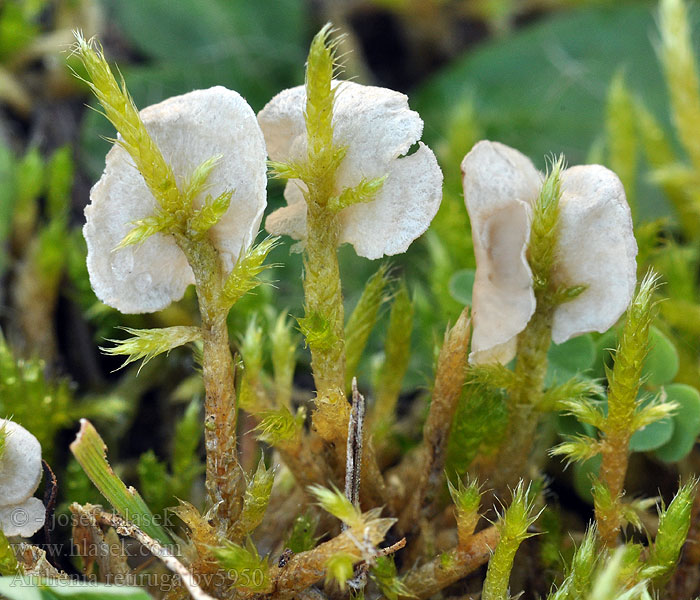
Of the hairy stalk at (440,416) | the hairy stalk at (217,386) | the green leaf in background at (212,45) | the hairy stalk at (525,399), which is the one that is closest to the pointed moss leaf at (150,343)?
the hairy stalk at (217,386)

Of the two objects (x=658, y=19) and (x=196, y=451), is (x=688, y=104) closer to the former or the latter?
(x=658, y=19)

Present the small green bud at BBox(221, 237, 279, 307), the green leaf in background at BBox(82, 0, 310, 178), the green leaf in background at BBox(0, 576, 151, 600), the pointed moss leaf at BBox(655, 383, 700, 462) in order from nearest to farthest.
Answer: the green leaf in background at BBox(0, 576, 151, 600), the small green bud at BBox(221, 237, 279, 307), the pointed moss leaf at BBox(655, 383, 700, 462), the green leaf in background at BBox(82, 0, 310, 178)

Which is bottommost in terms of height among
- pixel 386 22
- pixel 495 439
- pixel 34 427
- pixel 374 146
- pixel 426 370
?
pixel 426 370

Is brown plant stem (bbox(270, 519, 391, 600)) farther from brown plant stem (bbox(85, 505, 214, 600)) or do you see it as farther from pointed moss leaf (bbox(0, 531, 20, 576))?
pointed moss leaf (bbox(0, 531, 20, 576))

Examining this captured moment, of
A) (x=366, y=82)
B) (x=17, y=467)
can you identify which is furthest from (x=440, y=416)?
(x=366, y=82)

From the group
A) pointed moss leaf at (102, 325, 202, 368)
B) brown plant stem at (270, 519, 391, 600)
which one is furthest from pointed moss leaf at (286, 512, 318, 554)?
pointed moss leaf at (102, 325, 202, 368)

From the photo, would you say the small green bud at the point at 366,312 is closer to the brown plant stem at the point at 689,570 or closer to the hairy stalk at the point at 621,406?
the hairy stalk at the point at 621,406

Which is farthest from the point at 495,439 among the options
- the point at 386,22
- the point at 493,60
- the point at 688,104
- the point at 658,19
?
the point at 386,22
